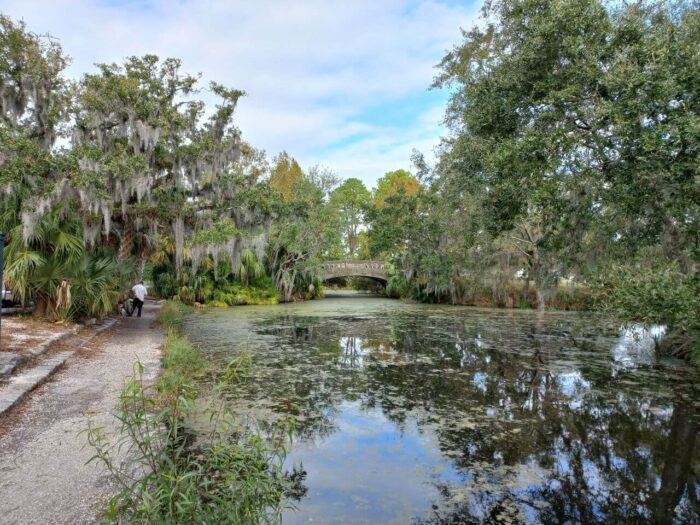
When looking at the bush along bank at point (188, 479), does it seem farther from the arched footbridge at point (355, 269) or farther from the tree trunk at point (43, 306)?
the arched footbridge at point (355, 269)

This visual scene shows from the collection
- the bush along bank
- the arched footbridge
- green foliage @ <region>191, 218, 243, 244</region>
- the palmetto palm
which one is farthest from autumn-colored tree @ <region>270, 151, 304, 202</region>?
the bush along bank

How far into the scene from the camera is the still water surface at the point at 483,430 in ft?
11.7

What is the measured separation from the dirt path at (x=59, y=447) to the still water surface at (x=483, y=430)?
59.7 inches

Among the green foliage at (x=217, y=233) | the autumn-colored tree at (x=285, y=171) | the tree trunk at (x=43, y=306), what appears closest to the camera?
the tree trunk at (x=43, y=306)

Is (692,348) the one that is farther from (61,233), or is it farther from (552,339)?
(61,233)

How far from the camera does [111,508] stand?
2.24 m

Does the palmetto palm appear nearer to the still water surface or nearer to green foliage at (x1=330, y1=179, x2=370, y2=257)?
the still water surface

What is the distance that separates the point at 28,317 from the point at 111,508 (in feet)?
30.8

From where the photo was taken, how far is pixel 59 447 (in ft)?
12.7

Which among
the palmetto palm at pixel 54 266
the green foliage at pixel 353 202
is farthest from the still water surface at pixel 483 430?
the green foliage at pixel 353 202

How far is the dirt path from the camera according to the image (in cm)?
291

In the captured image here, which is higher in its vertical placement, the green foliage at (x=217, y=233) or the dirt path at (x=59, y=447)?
the green foliage at (x=217, y=233)

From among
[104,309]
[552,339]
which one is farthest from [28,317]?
[552,339]

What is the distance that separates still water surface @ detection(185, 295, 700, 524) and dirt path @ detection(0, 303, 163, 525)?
152cm
